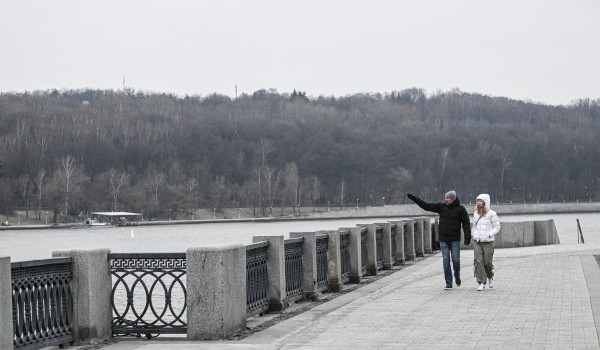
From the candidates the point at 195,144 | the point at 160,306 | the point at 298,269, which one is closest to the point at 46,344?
the point at 298,269

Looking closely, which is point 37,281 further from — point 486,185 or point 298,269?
point 486,185

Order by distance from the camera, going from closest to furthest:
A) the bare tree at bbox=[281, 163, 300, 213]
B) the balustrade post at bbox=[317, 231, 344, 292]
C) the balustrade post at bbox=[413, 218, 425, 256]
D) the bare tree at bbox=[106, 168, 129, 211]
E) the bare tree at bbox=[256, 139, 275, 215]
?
1. the balustrade post at bbox=[317, 231, 344, 292]
2. the balustrade post at bbox=[413, 218, 425, 256]
3. the bare tree at bbox=[106, 168, 129, 211]
4. the bare tree at bbox=[281, 163, 300, 213]
5. the bare tree at bbox=[256, 139, 275, 215]

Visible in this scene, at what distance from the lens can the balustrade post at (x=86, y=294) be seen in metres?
13.0

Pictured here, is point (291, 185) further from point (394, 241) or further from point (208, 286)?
point (208, 286)

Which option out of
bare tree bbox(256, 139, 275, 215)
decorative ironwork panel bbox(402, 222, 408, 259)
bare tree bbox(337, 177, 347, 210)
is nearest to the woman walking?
decorative ironwork panel bbox(402, 222, 408, 259)

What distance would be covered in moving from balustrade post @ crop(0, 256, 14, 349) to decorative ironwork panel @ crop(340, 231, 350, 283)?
10.9 meters

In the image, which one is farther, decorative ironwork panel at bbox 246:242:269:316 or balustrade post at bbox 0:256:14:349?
decorative ironwork panel at bbox 246:242:269:316

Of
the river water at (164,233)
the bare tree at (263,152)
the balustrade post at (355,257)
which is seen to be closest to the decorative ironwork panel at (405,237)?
the balustrade post at (355,257)

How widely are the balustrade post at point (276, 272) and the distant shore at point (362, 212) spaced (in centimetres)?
13124

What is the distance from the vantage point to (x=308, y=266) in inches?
716

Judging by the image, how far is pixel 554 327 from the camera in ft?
44.2

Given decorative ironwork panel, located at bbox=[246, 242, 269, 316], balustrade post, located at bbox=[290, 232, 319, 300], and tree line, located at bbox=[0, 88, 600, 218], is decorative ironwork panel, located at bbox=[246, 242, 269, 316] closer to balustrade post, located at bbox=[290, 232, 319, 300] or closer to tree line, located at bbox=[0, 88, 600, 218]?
balustrade post, located at bbox=[290, 232, 319, 300]

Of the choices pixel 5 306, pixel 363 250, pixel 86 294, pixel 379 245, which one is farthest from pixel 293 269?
pixel 379 245

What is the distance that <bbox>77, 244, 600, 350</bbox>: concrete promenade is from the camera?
12336mm
